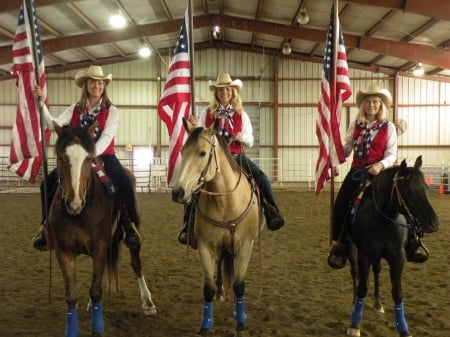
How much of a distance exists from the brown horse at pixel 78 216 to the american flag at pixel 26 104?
0.86 metres

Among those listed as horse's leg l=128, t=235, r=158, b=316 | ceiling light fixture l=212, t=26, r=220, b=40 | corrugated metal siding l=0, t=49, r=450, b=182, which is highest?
ceiling light fixture l=212, t=26, r=220, b=40

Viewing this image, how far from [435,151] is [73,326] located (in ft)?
76.0

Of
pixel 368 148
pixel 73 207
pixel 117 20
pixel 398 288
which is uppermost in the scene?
pixel 117 20

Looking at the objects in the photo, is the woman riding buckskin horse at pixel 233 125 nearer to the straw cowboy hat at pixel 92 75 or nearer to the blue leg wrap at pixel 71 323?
the straw cowboy hat at pixel 92 75

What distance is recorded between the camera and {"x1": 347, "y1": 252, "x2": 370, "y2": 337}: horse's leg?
406 centimetres

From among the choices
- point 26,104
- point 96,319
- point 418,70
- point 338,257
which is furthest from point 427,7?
point 96,319

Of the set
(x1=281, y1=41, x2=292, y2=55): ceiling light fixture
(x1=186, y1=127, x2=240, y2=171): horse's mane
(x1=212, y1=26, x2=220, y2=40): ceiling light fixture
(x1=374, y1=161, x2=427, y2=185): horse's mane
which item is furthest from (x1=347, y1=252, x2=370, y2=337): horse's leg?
(x1=281, y1=41, x2=292, y2=55): ceiling light fixture

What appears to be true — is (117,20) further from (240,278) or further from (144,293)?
(240,278)

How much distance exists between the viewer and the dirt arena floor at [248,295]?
4301 mm

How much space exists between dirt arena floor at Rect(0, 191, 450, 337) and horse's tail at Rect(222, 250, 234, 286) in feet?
0.99

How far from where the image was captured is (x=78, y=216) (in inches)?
147

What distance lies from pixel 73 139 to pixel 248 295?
114 inches

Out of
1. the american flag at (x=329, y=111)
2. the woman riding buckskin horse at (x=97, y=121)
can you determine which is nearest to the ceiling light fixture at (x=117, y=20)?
the american flag at (x=329, y=111)

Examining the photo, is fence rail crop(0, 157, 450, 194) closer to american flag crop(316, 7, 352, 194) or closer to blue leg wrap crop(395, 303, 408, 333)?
american flag crop(316, 7, 352, 194)
